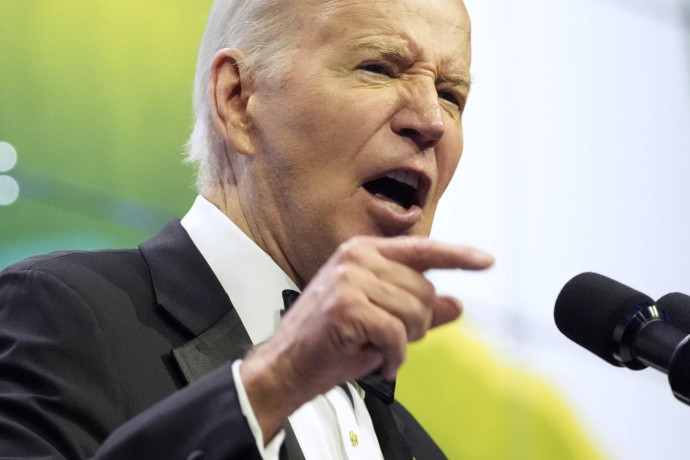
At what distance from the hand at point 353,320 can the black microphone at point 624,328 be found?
32 centimetres

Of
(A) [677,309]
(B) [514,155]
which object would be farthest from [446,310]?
(B) [514,155]

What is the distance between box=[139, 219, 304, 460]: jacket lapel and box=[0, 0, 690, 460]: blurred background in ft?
1.82

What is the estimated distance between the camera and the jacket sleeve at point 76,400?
0.98 m

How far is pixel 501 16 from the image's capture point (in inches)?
121

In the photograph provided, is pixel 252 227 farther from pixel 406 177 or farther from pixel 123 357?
pixel 123 357

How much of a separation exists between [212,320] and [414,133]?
46 cm

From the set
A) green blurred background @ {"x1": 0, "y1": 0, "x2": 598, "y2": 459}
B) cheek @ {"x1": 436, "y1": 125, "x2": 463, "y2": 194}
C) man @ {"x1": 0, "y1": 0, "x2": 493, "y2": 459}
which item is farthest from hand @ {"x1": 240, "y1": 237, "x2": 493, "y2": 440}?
green blurred background @ {"x1": 0, "y1": 0, "x2": 598, "y2": 459}

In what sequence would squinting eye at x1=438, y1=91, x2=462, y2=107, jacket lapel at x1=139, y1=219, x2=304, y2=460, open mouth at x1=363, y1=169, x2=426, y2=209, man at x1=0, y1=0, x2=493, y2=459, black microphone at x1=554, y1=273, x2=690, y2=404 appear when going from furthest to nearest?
squinting eye at x1=438, y1=91, x2=462, y2=107, open mouth at x1=363, y1=169, x2=426, y2=209, jacket lapel at x1=139, y1=219, x2=304, y2=460, man at x1=0, y1=0, x2=493, y2=459, black microphone at x1=554, y1=273, x2=690, y2=404

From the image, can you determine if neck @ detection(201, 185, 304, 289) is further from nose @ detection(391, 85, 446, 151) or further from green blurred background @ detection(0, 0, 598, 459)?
green blurred background @ detection(0, 0, 598, 459)

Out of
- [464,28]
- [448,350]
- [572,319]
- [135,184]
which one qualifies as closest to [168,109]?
[135,184]

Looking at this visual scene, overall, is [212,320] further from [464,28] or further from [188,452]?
[464,28]

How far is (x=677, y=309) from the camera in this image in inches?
52.3

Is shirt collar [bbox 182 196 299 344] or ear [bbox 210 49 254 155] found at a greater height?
ear [bbox 210 49 254 155]

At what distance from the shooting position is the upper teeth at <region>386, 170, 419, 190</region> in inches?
63.3
